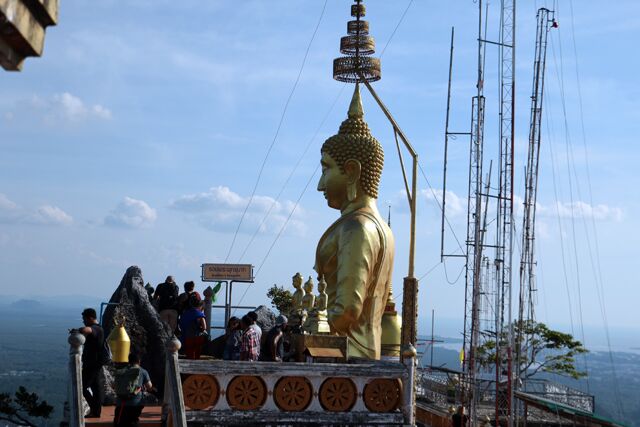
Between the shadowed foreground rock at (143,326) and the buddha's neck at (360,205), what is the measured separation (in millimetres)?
5714

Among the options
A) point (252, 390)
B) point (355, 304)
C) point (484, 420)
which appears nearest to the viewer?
point (252, 390)

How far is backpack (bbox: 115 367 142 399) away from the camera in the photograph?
13.7 meters

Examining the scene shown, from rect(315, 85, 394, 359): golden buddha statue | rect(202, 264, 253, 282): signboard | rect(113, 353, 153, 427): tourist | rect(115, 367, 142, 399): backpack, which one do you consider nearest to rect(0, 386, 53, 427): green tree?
rect(202, 264, 253, 282): signboard

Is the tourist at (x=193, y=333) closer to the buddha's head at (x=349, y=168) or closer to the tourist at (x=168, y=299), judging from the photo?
the tourist at (x=168, y=299)

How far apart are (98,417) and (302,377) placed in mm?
4101

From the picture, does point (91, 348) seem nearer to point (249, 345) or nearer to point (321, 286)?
point (249, 345)

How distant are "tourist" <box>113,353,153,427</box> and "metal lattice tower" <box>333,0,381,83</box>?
9465 mm

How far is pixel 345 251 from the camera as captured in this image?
61.2ft

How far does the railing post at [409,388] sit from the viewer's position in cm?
1336

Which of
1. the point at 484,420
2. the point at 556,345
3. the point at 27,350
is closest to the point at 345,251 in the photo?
the point at 484,420

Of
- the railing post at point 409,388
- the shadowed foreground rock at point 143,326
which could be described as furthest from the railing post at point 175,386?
the shadowed foreground rock at point 143,326

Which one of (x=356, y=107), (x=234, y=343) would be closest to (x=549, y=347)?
(x=356, y=107)

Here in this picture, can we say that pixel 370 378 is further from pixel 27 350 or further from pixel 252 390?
pixel 27 350

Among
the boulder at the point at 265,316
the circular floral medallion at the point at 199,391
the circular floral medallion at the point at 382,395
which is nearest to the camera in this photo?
the circular floral medallion at the point at 199,391
